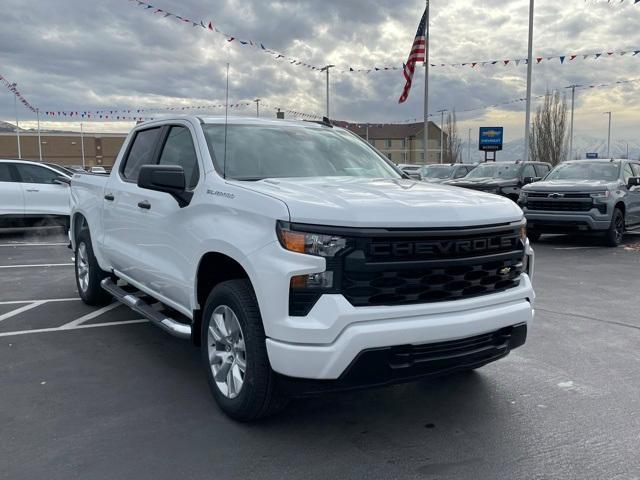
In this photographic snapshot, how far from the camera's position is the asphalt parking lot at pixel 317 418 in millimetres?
3061

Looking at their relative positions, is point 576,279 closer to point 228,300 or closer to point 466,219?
point 466,219

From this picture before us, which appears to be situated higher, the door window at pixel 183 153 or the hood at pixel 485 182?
the door window at pixel 183 153

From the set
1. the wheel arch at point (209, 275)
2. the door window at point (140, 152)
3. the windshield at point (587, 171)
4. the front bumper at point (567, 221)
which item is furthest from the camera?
the windshield at point (587, 171)

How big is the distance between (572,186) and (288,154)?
8.95 m

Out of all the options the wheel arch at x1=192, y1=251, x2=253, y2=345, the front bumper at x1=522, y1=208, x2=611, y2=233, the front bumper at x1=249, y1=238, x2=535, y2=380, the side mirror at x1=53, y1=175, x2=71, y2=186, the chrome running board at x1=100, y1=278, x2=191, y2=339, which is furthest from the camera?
the front bumper at x1=522, y1=208, x2=611, y2=233

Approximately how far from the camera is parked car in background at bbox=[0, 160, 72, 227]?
12508 mm

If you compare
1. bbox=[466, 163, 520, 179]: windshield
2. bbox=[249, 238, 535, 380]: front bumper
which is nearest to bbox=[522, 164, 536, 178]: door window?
bbox=[466, 163, 520, 179]: windshield

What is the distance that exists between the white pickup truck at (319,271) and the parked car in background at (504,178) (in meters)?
10.9

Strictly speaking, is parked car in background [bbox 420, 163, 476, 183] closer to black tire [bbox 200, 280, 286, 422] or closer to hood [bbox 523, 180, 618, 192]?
hood [bbox 523, 180, 618, 192]

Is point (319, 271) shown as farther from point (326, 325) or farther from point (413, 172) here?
point (413, 172)

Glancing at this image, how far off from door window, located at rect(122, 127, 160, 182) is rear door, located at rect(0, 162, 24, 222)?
8325 millimetres

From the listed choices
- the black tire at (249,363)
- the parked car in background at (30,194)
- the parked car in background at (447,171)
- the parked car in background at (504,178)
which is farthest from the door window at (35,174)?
the parked car in background at (447,171)

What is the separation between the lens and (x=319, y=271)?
2990 mm

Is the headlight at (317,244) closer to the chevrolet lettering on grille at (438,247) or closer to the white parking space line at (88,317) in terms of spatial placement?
the chevrolet lettering on grille at (438,247)
